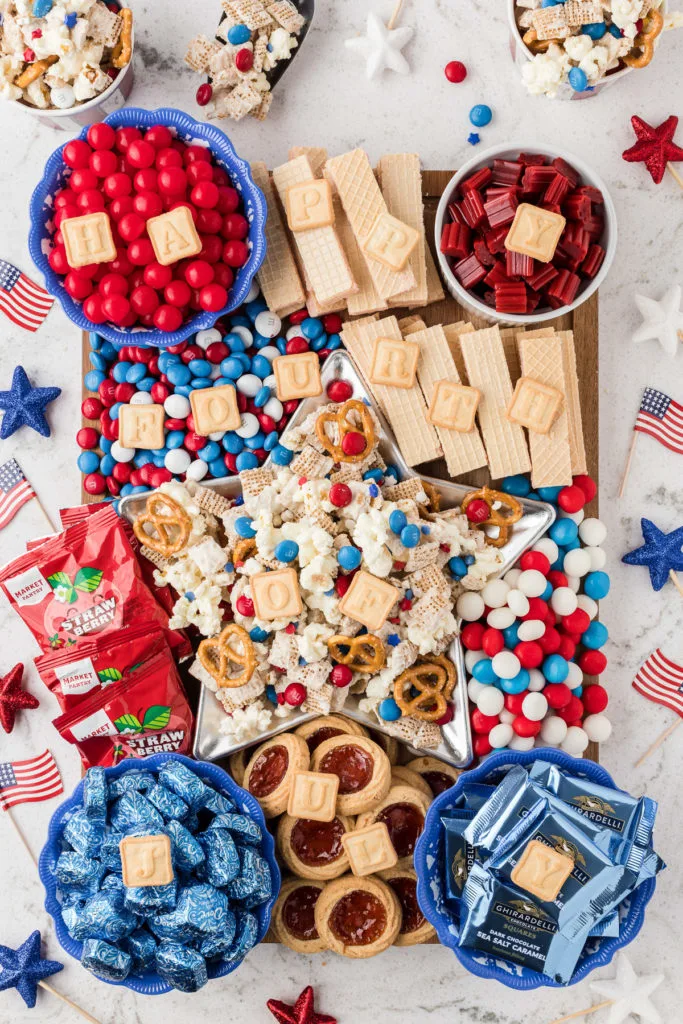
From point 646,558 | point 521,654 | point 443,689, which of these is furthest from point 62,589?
point 646,558

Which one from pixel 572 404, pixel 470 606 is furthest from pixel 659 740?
pixel 572 404

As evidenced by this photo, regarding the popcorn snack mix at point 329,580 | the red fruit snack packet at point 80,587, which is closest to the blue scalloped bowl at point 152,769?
the popcorn snack mix at point 329,580

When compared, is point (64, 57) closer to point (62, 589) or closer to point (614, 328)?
point (62, 589)

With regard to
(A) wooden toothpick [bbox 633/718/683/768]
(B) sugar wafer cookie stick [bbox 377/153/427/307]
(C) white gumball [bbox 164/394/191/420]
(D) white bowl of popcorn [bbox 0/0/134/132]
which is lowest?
(A) wooden toothpick [bbox 633/718/683/768]

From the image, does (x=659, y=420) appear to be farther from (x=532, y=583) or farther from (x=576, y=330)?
(x=532, y=583)

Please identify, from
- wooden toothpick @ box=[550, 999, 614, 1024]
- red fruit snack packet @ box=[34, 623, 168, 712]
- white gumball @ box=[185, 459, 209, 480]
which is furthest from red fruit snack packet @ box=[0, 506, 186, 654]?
wooden toothpick @ box=[550, 999, 614, 1024]

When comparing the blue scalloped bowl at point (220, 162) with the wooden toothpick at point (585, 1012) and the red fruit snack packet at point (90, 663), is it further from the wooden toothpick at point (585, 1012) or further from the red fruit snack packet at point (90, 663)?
the wooden toothpick at point (585, 1012)

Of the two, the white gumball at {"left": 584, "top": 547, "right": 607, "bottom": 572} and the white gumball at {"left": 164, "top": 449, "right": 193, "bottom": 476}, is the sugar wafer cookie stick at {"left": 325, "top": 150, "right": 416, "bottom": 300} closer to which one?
the white gumball at {"left": 164, "top": 449, "right": 193, "bottom": 476}

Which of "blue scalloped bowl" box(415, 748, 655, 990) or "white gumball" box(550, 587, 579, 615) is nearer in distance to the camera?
"blue scalloped bowl" box(415, 748, 655, 990)
